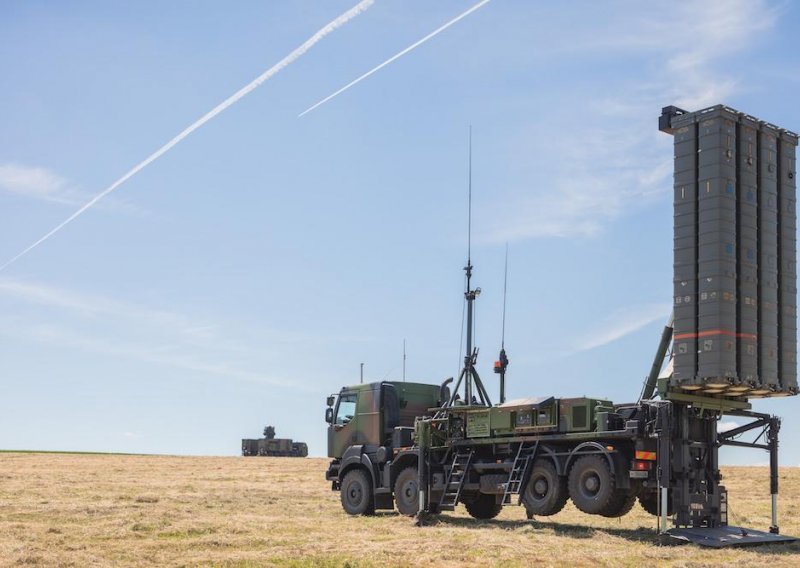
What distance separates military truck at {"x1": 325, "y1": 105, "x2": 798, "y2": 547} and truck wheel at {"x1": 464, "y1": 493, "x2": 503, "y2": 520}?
7.84 feet

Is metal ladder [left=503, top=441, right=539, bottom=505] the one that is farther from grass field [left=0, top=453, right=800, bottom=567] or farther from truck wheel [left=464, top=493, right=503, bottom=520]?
truck wheel [left=464, top=493, right=503, bottom=520]

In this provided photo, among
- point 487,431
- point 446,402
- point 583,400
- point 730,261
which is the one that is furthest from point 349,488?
point 730,261

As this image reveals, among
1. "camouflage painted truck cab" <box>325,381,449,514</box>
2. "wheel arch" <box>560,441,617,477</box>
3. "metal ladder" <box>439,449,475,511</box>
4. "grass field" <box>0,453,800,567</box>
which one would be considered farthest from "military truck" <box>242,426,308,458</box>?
"wheel arch" <box>560,441,617,477</box>

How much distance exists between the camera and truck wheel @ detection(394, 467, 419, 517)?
2522cm

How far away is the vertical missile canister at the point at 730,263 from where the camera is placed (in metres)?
20.1

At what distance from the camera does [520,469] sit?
22.6m

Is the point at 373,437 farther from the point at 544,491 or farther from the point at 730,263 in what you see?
the point at 730,263

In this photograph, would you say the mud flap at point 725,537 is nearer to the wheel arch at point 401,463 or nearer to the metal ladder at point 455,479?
the metal ladder at point 455,479

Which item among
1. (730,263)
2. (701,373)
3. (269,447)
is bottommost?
(269,447)

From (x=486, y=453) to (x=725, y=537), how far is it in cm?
648

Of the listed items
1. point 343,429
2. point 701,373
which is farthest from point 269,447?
point 701,373

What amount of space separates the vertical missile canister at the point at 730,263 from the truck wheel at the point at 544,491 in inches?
126

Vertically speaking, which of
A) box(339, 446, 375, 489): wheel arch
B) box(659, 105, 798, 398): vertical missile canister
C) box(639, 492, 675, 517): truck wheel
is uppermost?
box(659, 105, 798, 398): vertical missile canister

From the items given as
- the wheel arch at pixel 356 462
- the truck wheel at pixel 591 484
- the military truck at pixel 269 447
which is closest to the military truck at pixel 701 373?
the truck wheel at pixel 591 484
